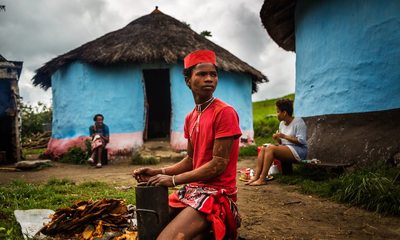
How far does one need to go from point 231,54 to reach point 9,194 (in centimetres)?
929

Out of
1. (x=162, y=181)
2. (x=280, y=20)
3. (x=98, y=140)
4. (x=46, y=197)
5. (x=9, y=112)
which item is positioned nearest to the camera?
(x=162, y=181)

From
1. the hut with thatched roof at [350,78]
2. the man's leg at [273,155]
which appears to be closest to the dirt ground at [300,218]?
the man's leg at [273,155]

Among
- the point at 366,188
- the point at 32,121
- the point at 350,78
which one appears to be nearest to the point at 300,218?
the point at 366,188

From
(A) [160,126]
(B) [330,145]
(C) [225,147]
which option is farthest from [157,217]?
(A) [160,126]

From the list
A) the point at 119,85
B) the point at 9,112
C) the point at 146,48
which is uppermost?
the point at 146,48

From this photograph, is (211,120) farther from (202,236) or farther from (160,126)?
(160,126)

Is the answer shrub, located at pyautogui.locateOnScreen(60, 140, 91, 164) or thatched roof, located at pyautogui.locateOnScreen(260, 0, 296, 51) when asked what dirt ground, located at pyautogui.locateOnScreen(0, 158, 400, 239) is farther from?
→ shrub, located at pyautogui.locateOnScreen(60, 140, 91, 164)

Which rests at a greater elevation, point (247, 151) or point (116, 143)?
point (116, 143)

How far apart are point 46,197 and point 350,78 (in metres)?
5.14

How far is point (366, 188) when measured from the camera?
149 inches

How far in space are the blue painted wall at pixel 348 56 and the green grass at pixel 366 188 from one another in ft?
4.30

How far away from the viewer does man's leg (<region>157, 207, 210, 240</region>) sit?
187 centimetres

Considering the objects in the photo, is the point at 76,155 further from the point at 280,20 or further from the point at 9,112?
the point at 280,20

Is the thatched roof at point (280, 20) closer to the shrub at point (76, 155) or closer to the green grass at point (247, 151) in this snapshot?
the green grass at point (247, 151)
